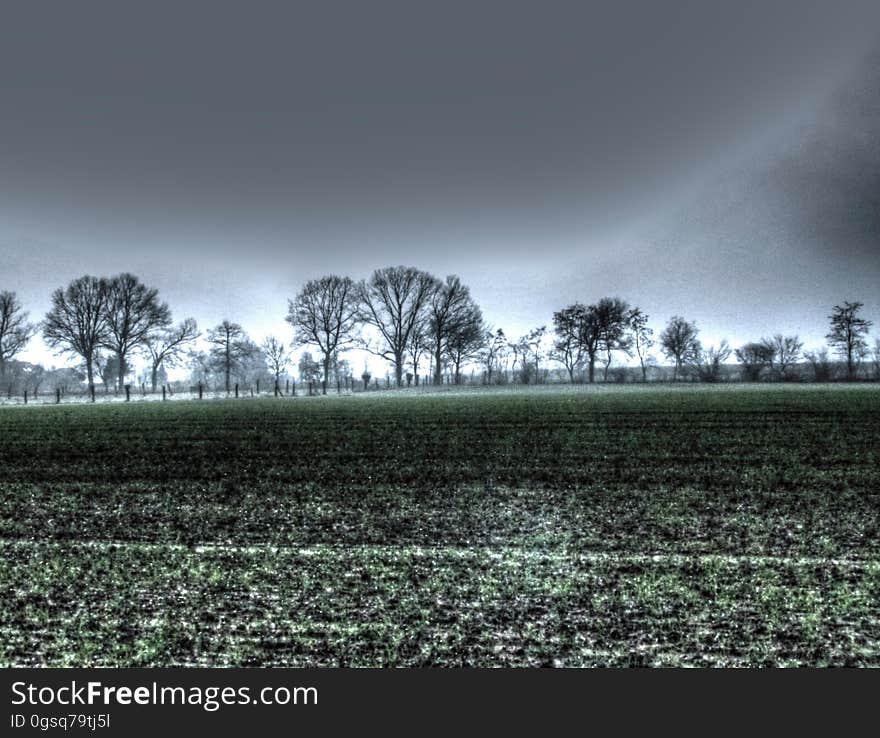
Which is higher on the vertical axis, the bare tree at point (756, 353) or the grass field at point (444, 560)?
the bare tree at point (756, 353)

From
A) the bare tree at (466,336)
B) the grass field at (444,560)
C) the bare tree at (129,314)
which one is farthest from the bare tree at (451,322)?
the grass field at (444,560)

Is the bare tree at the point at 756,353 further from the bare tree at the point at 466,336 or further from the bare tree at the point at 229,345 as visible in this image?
the bare tree at the point at 229,345

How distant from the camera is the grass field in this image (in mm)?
2920

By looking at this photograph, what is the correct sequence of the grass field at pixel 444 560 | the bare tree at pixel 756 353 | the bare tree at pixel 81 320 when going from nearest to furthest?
1. the grass field at pixel 444 560
2. the bare tree at pixel 81 320
3. the bare tree at pixel 756 353

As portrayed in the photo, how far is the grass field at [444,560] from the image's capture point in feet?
9.58

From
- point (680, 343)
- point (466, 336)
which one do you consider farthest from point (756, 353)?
point (466, 336)

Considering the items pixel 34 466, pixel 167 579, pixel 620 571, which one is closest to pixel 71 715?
pixel 167 579

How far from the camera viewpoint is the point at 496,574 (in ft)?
13.3

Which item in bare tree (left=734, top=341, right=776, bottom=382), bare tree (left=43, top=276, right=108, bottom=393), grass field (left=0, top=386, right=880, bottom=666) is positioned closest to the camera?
grass field (left=0, top=386, right=880, bottom=666)

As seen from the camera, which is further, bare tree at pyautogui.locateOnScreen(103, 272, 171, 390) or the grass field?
bare tree at pyautogui.locateOnScreen(103, 272, 171, 390)

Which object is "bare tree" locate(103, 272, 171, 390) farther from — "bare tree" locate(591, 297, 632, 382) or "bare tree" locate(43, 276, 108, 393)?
"bare tree" locate(591, 297, 632, 382)

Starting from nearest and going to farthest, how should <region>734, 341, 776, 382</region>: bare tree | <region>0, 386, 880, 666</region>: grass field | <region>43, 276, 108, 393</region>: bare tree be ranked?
1. <region>0, 386, 880, 666</region>: grass field
2. <region>43, 276, 108, 393</region>: bare tree
3. <region>734, 341, 776, 382</region>: bare tree

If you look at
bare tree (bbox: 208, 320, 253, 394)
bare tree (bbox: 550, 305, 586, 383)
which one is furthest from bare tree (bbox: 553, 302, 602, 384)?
bare tree (bbox: 208, 320, 253, 394)

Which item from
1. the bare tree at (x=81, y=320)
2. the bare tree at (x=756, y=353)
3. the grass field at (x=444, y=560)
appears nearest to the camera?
the grass field at (x=444, y=560)
